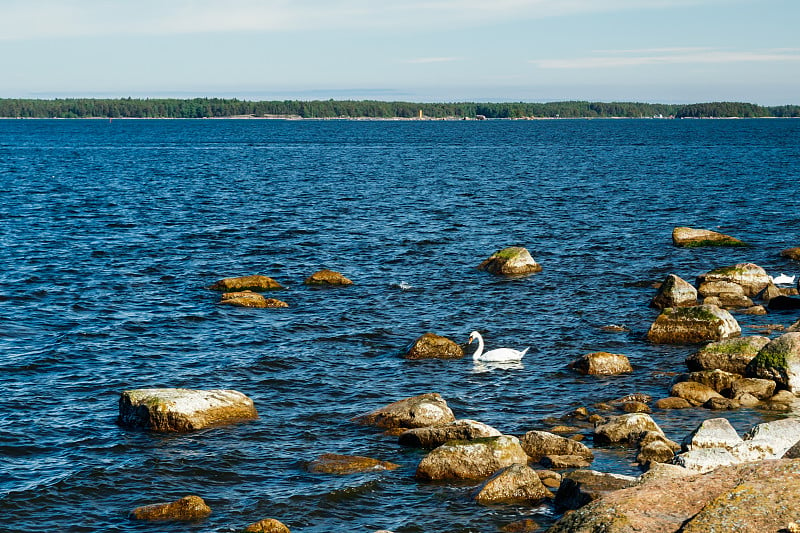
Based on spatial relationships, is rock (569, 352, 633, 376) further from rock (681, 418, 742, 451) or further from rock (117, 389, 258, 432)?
rock (117, 389, 258, 432)

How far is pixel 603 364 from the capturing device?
21859mm

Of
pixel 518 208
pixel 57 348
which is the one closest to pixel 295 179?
pixel 518 208

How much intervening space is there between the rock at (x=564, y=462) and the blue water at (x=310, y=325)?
1.39 ft

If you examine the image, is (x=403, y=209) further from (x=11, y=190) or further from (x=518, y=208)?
(x=11, y=190)

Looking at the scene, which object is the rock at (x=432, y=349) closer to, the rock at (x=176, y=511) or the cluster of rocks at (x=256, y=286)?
the cluster of rocks at (x=256, y=286)

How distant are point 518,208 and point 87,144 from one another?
385 feet

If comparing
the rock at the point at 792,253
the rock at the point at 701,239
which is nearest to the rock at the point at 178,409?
the rock at the point at 792,253

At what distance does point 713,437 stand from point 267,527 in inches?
315

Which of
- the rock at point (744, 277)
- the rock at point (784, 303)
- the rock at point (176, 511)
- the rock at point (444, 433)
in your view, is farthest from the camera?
the rock at point (744, 277)

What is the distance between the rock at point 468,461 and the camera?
50.0 ft

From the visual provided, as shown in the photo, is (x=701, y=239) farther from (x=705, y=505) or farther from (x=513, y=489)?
(x=705, y=505)

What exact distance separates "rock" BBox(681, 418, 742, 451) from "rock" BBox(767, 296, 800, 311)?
1424 centimetres

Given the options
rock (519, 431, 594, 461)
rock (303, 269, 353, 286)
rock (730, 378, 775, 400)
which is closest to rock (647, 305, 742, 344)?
rock (730, 378, 775, 400)

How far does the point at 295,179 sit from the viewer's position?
267 feet
